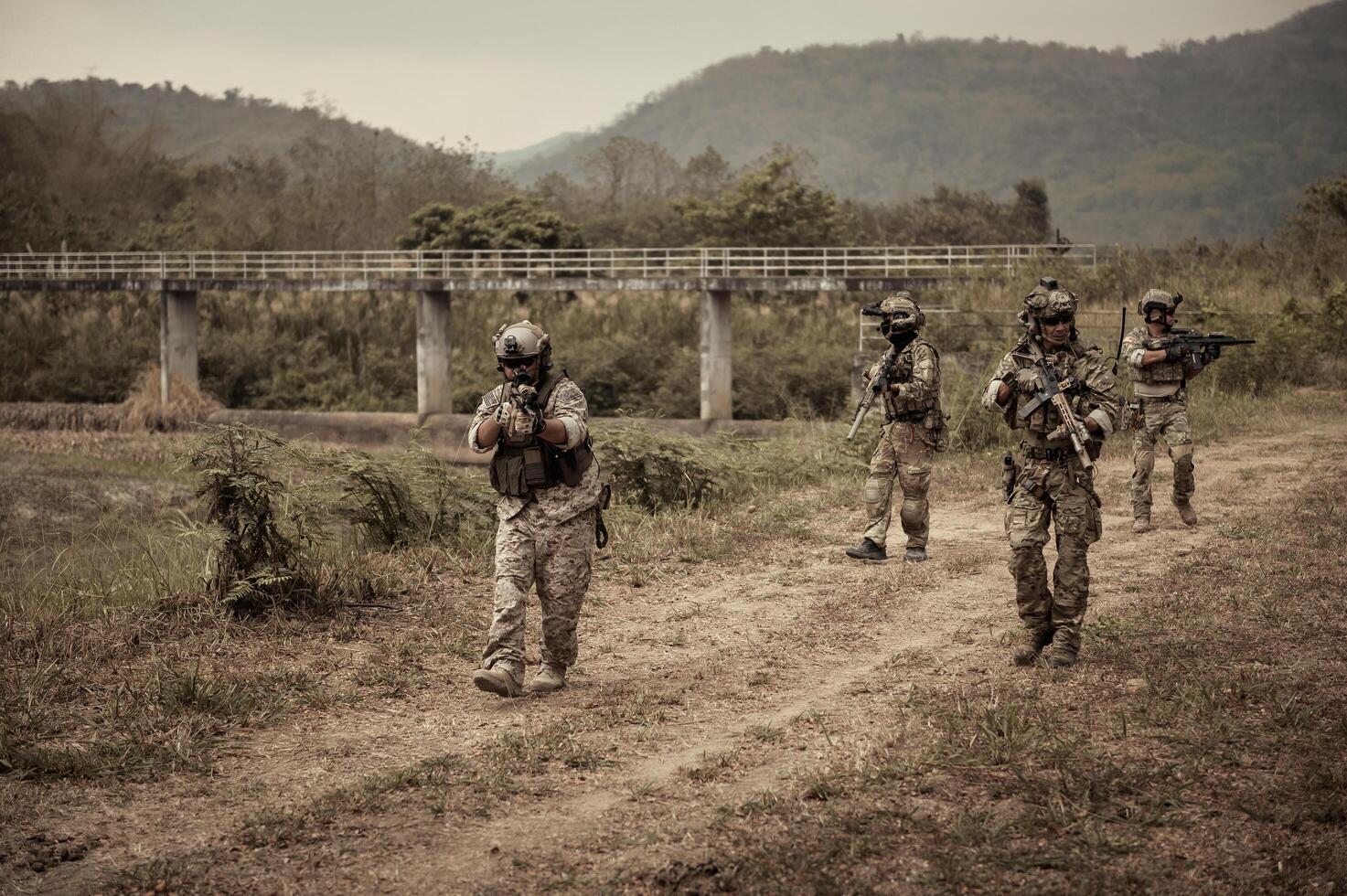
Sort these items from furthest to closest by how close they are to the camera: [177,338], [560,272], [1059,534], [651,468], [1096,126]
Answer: [1096,126], [560,272], [177,338], [651,468], [1059,534]

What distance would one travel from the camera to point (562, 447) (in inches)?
268

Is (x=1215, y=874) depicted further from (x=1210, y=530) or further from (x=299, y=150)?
(x=299, y=150)

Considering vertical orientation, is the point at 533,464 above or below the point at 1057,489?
above

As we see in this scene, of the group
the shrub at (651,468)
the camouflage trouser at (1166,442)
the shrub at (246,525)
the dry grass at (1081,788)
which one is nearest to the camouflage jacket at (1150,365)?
the camouflage trouser at (1166,442)

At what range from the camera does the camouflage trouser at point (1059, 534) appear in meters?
6.96

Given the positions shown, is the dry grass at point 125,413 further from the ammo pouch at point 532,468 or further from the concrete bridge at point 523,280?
the ammo pouch at point 532,468

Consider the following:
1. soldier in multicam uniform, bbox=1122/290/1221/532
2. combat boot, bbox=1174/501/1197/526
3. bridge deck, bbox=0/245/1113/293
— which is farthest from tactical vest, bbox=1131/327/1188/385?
bridge deck, bbox=0/245/1113/293

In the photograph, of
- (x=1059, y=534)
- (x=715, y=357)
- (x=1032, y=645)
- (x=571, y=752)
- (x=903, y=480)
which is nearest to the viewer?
(x=571, y=752)

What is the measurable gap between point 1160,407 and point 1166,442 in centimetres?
31

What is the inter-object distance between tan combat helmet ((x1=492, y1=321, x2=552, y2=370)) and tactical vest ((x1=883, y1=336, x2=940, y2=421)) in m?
3.96

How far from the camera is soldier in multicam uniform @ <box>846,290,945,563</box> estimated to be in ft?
33.1

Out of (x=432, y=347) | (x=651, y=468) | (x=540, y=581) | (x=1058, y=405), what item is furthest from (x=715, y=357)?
(x=540, y=581)

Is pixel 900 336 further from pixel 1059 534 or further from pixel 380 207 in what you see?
pixel 380 207

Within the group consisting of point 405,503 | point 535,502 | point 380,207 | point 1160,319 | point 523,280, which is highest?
point 380,207
